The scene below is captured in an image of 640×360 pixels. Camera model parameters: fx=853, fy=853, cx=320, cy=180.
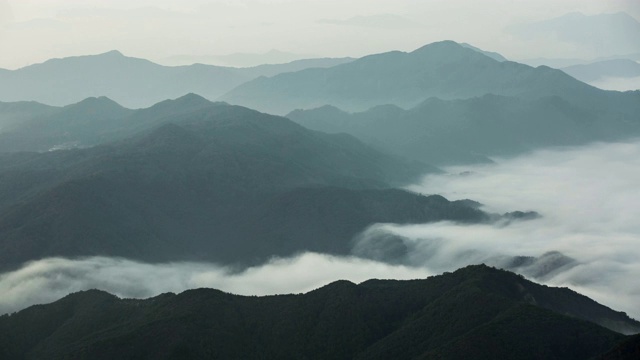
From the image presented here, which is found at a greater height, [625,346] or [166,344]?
[166,344]

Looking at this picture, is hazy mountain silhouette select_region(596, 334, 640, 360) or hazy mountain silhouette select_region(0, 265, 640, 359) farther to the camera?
hazy mountain silhouette select_region(0, 265, 640, 359)

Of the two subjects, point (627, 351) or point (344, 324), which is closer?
point (627, 351)

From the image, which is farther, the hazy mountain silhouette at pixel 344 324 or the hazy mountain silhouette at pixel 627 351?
the hazy mountain silhouette at pixel 344 324

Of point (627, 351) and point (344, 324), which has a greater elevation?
point (344, 324)

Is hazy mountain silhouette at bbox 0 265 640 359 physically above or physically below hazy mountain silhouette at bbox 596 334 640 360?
above

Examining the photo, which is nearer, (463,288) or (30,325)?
(463,288)

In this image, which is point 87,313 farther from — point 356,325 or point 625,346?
point 625,346

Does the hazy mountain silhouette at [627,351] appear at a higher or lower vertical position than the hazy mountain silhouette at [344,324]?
lower

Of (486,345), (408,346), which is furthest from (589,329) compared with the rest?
(408,346)
